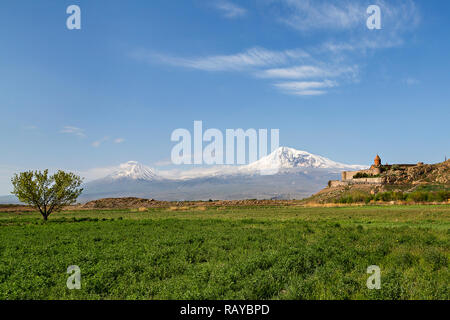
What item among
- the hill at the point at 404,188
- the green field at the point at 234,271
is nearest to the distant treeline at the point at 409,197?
the hill at the point at 404,188

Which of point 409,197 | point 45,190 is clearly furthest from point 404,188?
point 45,190

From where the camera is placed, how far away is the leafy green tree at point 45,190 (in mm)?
56844

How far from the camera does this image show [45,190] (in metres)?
58.3

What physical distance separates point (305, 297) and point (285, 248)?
9.12 m

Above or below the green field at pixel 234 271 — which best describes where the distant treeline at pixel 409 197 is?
below

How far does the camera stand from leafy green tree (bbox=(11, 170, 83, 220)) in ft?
186

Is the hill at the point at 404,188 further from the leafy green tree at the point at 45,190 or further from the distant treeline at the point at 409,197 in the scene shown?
the leafy green tree at the point at 45,190
